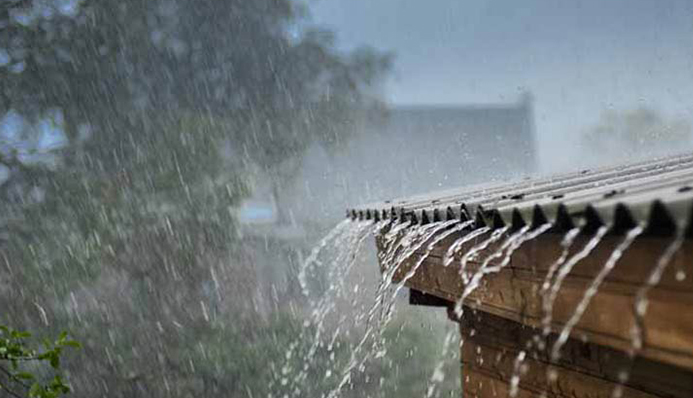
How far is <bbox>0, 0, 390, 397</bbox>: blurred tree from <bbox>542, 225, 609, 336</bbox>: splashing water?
7.88 m

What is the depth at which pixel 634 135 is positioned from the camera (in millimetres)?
19938

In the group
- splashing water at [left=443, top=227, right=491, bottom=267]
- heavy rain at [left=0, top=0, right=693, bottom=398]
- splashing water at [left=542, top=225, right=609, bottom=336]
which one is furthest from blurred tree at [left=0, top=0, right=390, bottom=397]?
splashing water at [left=542, top=225, right=609, bottom=336]

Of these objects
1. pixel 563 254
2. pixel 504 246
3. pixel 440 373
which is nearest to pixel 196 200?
pixel 440 373

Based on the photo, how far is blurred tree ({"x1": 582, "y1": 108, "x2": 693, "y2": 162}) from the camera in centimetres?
1916

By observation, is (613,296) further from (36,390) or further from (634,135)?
(634,135)

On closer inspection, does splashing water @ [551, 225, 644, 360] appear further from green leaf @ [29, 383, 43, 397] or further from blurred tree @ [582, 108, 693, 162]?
blurred tree @ [582, 108, 693, 162]

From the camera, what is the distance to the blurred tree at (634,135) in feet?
62.8

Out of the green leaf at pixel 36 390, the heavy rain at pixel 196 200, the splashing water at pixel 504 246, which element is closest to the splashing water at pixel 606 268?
the splashing water at pixel 504 246

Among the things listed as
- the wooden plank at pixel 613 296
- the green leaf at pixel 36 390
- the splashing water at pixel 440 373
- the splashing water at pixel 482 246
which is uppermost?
the splashing water at pixel 482 246

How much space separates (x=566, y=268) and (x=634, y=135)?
20.3 meters

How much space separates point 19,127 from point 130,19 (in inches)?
83.4

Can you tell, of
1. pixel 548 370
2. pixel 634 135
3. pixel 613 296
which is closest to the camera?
pixel 613 296

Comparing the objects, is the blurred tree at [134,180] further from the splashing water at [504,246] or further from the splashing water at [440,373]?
the splashing water at [504,246]

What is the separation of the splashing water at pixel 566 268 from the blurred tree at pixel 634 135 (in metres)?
18.5
